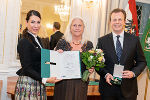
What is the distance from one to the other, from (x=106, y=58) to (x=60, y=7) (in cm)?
310

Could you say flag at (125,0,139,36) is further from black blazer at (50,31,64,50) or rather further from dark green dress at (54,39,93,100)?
dark green dress at (54,39,93,100)

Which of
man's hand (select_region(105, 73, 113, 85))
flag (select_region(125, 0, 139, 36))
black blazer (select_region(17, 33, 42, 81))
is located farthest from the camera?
flag (select_region(125, 0, 139, 36))

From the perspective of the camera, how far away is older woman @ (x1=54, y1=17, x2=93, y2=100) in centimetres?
265

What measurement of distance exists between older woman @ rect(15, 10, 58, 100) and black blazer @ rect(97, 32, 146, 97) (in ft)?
2.23

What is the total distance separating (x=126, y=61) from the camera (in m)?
2.41

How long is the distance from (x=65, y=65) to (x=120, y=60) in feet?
2.23

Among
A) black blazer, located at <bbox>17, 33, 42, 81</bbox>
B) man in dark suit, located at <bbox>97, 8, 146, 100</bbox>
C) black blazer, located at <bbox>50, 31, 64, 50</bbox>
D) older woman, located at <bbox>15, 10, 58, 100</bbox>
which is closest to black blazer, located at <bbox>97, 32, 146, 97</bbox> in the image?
man in dark suit, located at <bbox>97, 8, 146, 100</bbox>

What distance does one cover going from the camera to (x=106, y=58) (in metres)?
2.54

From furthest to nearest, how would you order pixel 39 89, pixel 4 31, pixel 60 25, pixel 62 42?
pixel 60 25 → pixel 4 31 → pixel 62 42 → pixel 39 89

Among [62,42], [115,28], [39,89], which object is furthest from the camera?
[62,42]

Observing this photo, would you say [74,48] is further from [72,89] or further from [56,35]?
[56,35]

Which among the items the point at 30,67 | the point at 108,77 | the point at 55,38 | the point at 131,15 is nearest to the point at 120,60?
the point at 108,77

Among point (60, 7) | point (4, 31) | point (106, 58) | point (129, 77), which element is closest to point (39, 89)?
point (106, 58)

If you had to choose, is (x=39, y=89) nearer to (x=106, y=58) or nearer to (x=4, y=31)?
(x=106, y=58)
